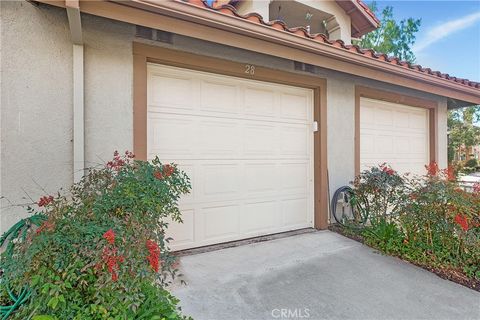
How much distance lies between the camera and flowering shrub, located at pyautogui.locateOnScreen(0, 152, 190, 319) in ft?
5.50

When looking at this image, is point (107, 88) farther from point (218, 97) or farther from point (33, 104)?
point (218, 97)

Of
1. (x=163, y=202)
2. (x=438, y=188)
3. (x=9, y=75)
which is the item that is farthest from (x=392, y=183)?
(x=9, y=75)

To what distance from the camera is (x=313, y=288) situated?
2.72 meters

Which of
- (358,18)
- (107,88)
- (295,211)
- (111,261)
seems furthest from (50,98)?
(358,18)

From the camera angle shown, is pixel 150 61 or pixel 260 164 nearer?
pixel 150 61

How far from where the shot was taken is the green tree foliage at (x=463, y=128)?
14539 millimetres

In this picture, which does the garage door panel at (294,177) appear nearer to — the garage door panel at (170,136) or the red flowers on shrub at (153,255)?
the garage door panel at (170,136)

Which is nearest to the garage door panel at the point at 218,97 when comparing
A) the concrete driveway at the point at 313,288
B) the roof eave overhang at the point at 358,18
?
the concrete driveway at the point at 313,288

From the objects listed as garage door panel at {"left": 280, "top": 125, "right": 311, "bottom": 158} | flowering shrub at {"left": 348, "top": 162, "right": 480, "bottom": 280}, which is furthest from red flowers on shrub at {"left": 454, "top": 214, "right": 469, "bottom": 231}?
garage door panel at {"left": 280, "top": 125, "right": 311, "bottom": 158}

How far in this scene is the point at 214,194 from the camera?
3.86m

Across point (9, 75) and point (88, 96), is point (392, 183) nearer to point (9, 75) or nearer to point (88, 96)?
point (88, 96)

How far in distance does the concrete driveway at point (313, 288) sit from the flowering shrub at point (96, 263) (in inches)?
26.1

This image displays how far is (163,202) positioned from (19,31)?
2.27 metres

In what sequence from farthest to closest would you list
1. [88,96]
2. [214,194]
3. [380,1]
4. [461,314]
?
[380,1] < [214,194] < [88,96] < [461,314]
